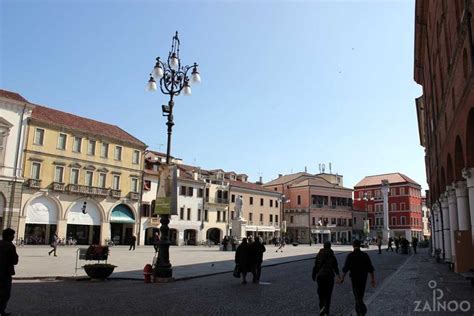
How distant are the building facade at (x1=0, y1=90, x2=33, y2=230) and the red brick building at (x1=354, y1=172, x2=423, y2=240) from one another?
6570 cm

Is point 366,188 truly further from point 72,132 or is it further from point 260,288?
point 260,288

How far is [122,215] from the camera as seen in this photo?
49.5 m

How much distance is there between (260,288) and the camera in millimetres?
13562

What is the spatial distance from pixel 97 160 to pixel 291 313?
139ft

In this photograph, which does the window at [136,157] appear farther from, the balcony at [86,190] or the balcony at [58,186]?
the balcony at [58,186]

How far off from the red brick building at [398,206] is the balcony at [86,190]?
185 feet

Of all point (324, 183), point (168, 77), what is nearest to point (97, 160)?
point (168, 77)

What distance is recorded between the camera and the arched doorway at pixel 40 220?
41097 mm

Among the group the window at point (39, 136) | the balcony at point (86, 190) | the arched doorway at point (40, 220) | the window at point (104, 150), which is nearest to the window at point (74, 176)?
the balcony at point (86, 190)

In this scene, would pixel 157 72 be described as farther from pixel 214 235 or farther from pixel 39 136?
pixel 214 235

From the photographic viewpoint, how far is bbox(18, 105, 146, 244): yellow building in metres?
41.9

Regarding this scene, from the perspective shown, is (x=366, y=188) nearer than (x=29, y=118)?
No

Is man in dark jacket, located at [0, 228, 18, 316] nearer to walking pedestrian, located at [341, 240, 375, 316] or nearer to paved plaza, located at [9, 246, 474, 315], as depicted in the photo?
paved plaza, located at [9, 246, 474, 315]

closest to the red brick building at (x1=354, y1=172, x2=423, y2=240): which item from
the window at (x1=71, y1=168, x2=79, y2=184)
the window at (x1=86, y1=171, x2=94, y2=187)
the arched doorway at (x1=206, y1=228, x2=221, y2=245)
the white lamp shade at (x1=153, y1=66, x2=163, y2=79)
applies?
the arched doorway at (x1=206, y1=228, x2=221, y2=245)
